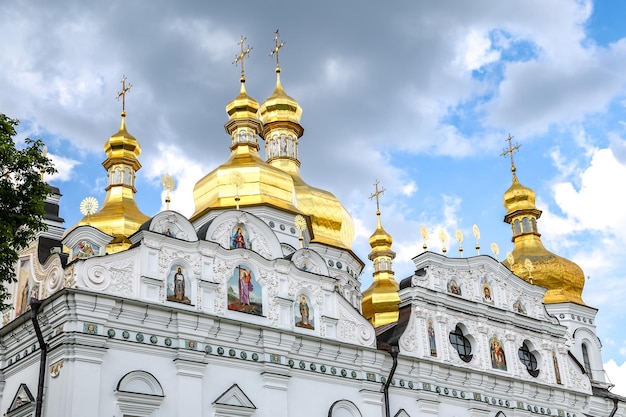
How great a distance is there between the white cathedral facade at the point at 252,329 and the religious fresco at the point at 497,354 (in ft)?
0.20

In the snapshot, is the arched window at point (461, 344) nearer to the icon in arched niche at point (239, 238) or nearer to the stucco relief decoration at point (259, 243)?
the stucco relief decoration at point (259, 243)

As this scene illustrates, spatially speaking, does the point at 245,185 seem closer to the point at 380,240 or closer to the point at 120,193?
the point at 120,193

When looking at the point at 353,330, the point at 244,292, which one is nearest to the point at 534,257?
the point at 353,330

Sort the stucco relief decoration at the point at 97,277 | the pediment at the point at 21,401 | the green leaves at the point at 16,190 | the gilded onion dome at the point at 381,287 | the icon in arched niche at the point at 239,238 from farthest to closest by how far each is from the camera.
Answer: the gilded onion dome at the point at 381,287 → the icon in arched niche at the point at 239,238 → the stucco relief decoration at the point at 97,277 → the pediment at the point at 21,401 → the green leaves at the point at 16,190

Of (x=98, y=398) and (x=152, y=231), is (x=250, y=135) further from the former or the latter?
(x=98, y=398)

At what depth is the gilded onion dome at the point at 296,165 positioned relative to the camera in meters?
32.6

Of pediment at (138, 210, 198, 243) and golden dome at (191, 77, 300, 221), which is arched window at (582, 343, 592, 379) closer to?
golden dome at (191, 77, 300, 221)

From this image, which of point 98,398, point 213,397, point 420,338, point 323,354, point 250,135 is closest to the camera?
point 98,398

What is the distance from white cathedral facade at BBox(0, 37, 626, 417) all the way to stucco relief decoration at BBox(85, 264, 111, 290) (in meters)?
0.04

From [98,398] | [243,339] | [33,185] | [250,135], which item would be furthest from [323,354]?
[250,135]

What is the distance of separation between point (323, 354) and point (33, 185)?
862 centimetres

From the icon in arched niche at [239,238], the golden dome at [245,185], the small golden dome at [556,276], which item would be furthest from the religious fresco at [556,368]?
the icon in arched niche at [239,238]

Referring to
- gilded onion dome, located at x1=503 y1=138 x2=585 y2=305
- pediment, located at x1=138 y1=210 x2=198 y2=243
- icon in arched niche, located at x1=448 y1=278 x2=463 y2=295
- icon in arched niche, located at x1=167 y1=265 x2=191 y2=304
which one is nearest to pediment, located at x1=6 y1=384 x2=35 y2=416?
icon in arched niche, located at x1=167 y1=265 x2=191 y2=304

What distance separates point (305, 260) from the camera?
2238cm
